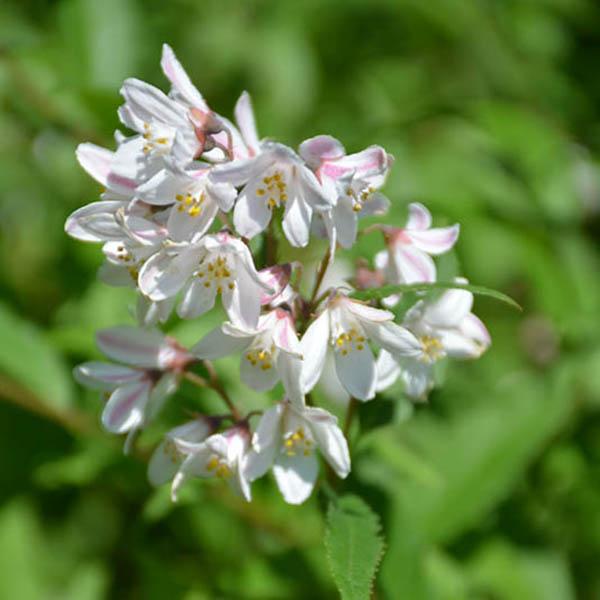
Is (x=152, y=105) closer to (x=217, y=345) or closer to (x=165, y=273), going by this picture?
(x=165, y=273)

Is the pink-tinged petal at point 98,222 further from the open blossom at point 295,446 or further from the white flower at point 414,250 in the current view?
the white flower at point 414,250

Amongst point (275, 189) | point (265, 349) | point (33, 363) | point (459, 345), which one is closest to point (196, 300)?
point (265, 349)

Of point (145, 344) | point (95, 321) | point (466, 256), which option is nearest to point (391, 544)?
point (145, 344)

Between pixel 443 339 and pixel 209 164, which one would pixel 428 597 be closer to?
pixel 443 339

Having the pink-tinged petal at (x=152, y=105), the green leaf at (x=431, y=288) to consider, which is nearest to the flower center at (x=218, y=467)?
the green leaf at (x=431, y=288)

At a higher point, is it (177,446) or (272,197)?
(272,197)

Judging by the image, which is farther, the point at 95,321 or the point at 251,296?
the point at 95,321

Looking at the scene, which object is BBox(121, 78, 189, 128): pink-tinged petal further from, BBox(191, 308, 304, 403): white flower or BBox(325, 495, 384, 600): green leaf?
BBox(325, 495, 384, 600): green leaf
